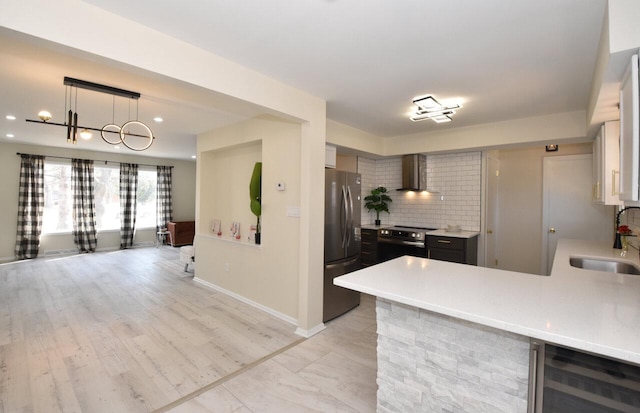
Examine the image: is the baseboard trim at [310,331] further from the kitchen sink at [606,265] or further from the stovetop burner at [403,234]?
the kitchen sink at [606,265]

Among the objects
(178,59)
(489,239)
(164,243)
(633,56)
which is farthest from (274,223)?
(164,243)

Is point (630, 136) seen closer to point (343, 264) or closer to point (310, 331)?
point (343, 264)

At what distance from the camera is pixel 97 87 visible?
9.52ft

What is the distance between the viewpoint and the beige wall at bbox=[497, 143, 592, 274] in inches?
190

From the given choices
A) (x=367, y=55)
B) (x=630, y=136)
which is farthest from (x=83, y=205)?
(x=630, y=136)

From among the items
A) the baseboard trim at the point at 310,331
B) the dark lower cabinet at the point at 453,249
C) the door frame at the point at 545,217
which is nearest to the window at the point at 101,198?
the baseboard trim at the point at 310,331

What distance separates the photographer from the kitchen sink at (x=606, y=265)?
8.04 ft

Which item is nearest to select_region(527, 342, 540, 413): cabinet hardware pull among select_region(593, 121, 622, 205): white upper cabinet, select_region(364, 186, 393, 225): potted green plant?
select_region(593, 121, 622, 205): white upper cabinet

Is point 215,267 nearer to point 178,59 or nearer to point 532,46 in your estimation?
point 178,59

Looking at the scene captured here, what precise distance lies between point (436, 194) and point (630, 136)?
3.79 m

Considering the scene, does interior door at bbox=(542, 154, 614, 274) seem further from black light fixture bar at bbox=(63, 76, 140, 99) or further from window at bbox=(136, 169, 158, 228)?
window at bbox=(136, 169, 158, 228)

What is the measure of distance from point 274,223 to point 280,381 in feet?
5.83

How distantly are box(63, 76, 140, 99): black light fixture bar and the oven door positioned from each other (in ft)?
13.3

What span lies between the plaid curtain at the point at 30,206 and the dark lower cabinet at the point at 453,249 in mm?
8480
